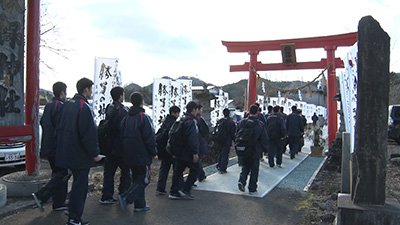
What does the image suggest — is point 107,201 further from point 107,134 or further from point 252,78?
point 252,78

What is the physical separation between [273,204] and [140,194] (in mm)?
2382

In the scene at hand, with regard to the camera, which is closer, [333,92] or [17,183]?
[17,183]

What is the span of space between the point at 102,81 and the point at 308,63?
9216 millimetres

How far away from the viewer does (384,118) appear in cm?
372

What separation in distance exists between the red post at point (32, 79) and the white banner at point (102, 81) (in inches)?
153

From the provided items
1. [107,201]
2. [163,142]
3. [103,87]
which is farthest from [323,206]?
[103,87]

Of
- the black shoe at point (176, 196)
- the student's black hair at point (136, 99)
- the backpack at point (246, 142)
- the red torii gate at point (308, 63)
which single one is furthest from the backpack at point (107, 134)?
the red torii gate at point (308, 63)

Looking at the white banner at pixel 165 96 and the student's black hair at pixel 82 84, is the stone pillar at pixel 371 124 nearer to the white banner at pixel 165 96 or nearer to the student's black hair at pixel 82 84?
the student's black hair at pixel 82 84

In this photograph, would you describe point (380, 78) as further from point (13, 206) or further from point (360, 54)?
point (13, 206)

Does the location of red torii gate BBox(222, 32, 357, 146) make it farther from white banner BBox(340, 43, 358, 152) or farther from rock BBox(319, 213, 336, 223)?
rock BBox(319, 213, 336, 223)

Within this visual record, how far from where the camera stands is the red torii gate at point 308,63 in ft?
43.4

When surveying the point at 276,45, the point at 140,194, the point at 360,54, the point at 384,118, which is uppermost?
the point at 276,45

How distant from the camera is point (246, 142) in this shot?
6.16 metres

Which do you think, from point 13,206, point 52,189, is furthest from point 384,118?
point 13,206
